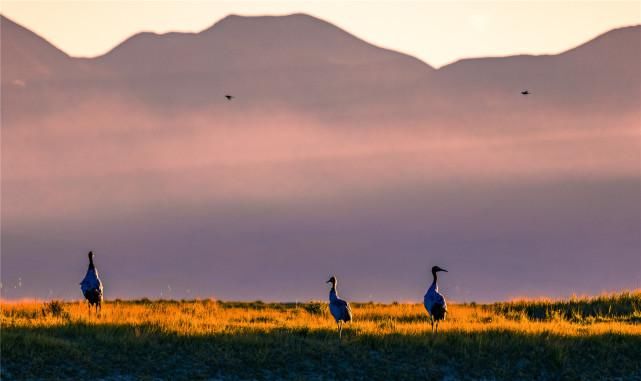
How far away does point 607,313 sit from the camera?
42.3 meters

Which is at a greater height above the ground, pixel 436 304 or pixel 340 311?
pixel 436 304

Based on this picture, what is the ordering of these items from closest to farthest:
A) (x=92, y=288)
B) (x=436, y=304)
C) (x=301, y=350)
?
(x=301, y=350), (x=436, y=304), (x=92, y=288)

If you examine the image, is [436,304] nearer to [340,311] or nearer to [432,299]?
[432,299]

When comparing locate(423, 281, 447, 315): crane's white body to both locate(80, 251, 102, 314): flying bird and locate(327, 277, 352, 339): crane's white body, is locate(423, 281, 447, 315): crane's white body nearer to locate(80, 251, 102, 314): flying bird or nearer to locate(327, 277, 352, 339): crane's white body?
locate(327, 277, 352, 339): crane's white body

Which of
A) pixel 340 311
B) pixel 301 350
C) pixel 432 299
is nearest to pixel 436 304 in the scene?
pixel 432 299

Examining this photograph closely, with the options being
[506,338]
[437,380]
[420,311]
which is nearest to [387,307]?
[420,311]

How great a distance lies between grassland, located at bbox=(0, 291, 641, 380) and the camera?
2550 cm

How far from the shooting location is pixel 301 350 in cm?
2711

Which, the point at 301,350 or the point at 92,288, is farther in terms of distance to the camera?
the point at 92,288

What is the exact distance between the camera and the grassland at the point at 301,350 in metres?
25.5

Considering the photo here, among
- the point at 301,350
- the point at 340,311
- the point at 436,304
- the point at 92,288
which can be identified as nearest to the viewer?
the point at 301,350

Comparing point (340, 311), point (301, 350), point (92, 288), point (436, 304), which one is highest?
point (92, 288)

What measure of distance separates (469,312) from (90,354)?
19.3 meters

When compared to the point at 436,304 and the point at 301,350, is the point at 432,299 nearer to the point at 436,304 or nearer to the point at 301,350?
the point at 436,304
